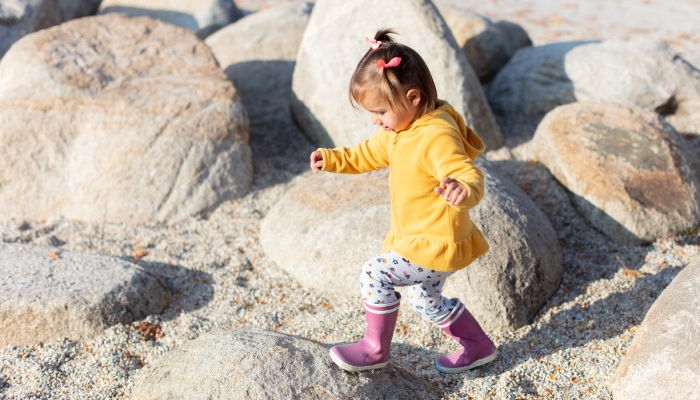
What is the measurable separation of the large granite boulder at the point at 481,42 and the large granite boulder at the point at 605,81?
447 millimetres

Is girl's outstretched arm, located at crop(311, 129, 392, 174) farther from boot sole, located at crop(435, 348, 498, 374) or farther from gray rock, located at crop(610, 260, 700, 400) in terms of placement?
gray rock, located at crop(610, 260, 700, 400)

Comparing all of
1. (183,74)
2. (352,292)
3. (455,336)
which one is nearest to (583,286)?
(455,336)

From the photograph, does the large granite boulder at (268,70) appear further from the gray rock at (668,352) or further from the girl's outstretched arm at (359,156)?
the gray rock at (668,352)

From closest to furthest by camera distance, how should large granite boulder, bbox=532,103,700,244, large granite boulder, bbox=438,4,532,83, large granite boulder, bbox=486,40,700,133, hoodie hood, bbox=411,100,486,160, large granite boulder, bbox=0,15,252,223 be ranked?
hoodie hood, bbox=411,100,486,160 → large granite boulder, bbox=532,103,700,244 → large granite boulder, bbox=0,15,252,223 → large granite boulder, bbox=486,40,700,133 → large granite boulder, bbox=438,4,532,83

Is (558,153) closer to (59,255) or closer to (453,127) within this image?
(453,127)

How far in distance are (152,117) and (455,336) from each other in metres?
2.58

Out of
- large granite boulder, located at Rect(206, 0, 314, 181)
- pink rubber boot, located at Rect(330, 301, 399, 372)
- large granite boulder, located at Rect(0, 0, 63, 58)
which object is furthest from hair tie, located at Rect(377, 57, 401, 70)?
large granite boulder, located at Rect(0, 0, 63, 58)

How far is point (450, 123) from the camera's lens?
232cm

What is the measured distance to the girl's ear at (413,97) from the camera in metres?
2.26

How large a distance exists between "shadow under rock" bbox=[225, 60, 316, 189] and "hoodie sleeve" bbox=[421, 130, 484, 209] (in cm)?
248

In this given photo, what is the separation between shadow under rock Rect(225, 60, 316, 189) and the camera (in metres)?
4.78

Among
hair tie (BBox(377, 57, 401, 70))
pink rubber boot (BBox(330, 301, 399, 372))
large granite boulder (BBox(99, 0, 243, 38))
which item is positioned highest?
hair tie (BBox(377, 57, 401, 70))

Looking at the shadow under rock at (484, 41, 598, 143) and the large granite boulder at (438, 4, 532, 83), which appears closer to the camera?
the shadow under rock at (484, 41, 598, 143)

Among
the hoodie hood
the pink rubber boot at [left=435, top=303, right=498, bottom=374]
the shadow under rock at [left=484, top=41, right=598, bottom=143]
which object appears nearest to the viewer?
the hoodie hood
